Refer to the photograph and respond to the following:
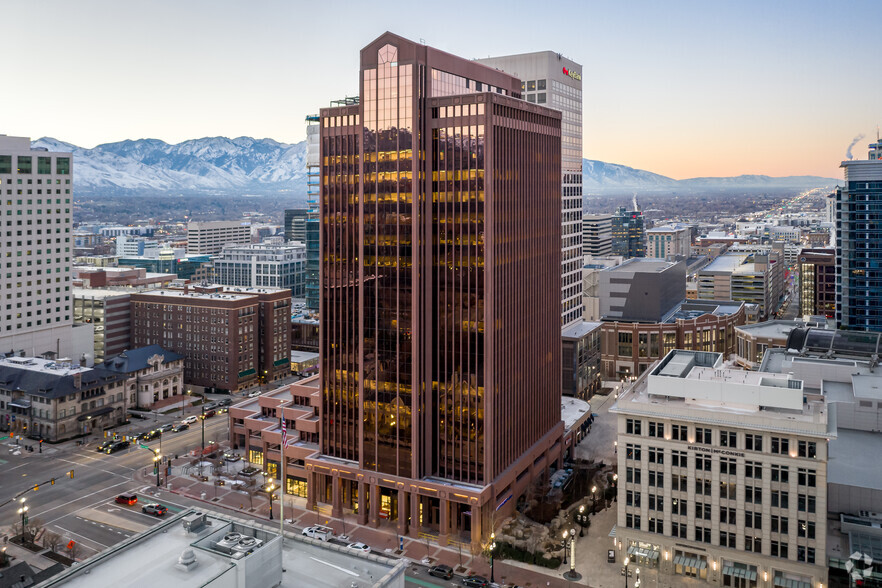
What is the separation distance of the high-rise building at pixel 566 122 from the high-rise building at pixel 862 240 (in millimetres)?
72663

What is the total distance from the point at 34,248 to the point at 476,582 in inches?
5755

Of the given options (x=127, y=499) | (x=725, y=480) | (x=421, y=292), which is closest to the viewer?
(x=725, y=480)

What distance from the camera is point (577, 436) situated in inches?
5704

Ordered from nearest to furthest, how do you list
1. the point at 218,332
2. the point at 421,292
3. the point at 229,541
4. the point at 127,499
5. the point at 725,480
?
the point at 229,541
the point at 725,480
the point at 421,292
the point at 127,499
the point at 218,332

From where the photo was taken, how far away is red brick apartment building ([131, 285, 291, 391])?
603 ft

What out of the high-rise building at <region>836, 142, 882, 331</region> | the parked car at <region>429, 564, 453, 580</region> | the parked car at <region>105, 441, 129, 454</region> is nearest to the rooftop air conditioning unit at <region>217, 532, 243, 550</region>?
the parked car at <region>429, 564, 453, 580</region>

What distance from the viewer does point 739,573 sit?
85.8 metres

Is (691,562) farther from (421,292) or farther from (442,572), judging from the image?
(421,292)

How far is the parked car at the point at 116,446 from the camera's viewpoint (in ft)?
455

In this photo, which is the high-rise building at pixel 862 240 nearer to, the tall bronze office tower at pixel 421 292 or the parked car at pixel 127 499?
the tall bronze office tower at pixel 421 292

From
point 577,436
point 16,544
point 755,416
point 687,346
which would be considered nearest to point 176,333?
point 16,544

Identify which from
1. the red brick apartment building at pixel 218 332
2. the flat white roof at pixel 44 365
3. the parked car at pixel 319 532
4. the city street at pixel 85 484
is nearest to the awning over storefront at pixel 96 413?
the city street at pixel 85 484

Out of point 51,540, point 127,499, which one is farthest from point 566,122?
point 51,540

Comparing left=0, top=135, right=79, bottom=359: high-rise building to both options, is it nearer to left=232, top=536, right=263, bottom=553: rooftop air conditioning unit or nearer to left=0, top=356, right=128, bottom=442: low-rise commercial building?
left=0, top=356, right=128, bottom=442: low-rise commercial building
